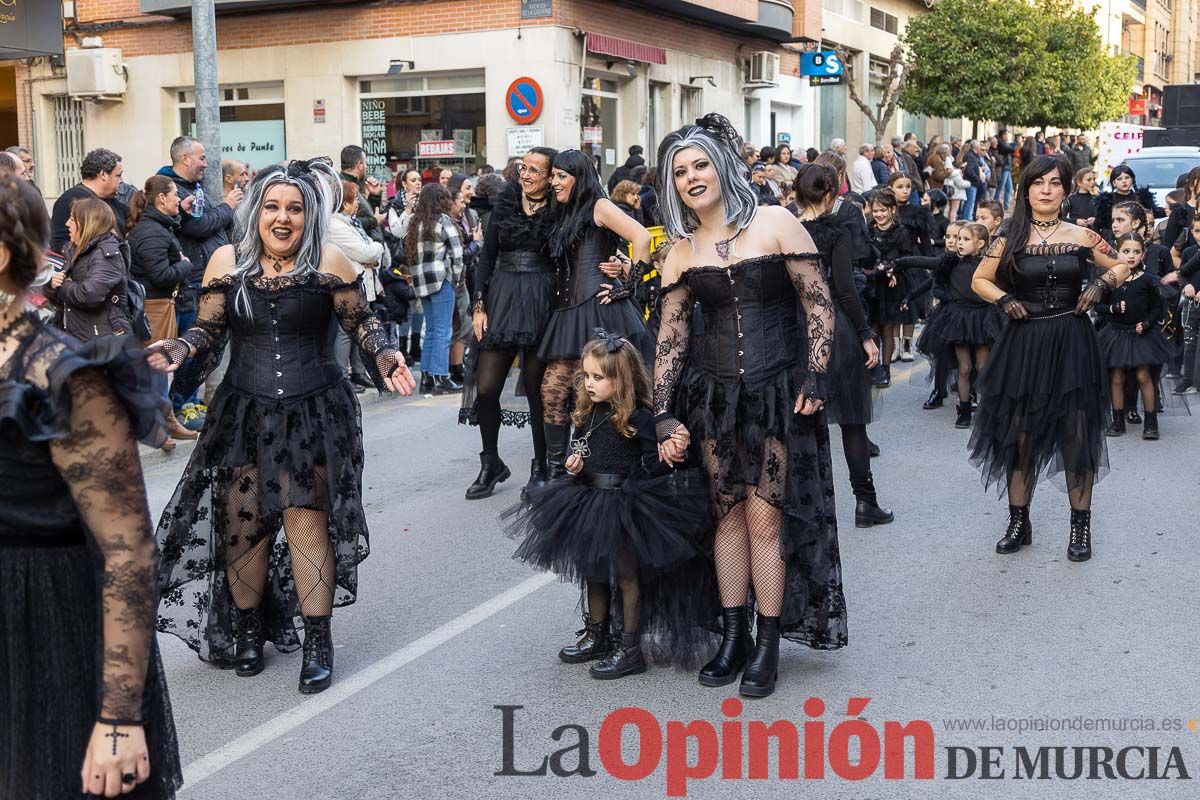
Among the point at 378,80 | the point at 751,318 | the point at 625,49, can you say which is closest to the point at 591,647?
the point at 751,318

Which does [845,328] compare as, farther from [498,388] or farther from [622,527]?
[622,527]

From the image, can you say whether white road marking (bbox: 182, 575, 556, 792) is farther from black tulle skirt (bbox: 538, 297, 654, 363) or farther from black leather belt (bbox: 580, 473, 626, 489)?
black tulle skirt (bbox: 538, 297, 654, 363)

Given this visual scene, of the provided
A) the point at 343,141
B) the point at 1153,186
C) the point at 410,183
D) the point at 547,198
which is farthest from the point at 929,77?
the point at 547,198

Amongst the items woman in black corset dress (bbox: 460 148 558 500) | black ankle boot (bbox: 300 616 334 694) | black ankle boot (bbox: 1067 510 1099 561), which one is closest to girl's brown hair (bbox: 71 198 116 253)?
woman in black corset dress (bbox: 460 148 558 500)

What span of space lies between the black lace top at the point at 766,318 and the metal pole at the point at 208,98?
814cm

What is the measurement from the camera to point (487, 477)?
29.2 feet

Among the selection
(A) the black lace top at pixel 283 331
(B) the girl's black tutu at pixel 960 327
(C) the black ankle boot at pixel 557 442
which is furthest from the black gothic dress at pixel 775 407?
(B) the girl's black tutu at pixel 960 327

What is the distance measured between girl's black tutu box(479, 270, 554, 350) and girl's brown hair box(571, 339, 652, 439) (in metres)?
2.78

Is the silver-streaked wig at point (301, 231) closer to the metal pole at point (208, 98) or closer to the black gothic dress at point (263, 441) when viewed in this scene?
the black gothic dress at point (263, 441)

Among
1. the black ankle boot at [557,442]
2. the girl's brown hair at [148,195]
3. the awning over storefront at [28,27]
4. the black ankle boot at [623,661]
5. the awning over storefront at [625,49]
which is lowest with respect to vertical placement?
the black ankle boot at [623,661]

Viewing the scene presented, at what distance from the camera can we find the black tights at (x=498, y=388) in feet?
28.1

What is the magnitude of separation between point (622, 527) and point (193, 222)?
22.2 feet

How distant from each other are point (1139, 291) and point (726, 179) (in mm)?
6724

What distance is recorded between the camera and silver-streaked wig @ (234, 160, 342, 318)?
5.30 m
